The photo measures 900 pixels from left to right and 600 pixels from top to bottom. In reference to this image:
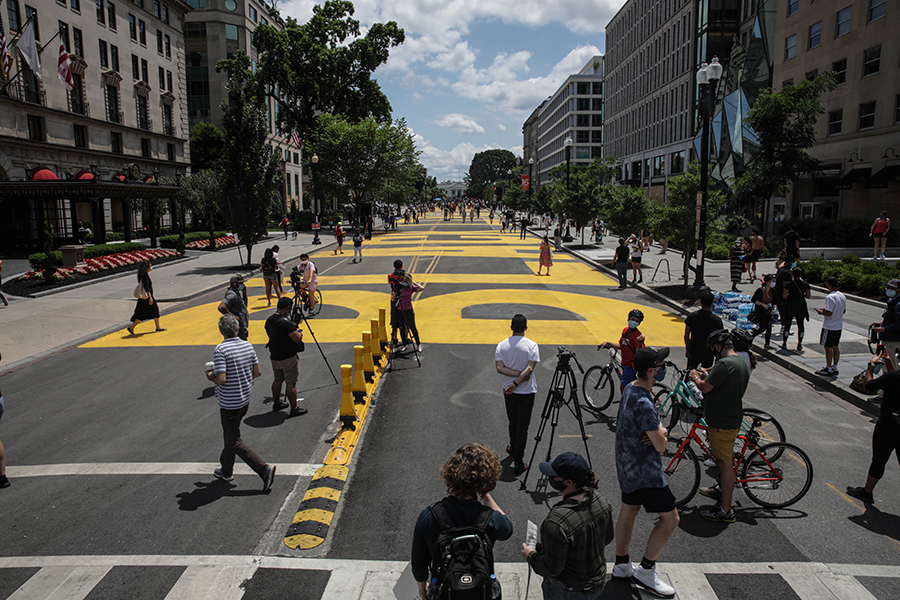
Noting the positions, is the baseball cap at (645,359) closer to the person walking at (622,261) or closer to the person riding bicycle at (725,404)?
the person riding bicycle at (725,404)

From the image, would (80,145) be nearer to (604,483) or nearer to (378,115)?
(378,115)

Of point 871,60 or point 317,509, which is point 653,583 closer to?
point 317,509

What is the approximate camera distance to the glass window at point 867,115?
32812mm

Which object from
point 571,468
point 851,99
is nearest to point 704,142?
point 571,468

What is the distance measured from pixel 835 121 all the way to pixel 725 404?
38.8 meters

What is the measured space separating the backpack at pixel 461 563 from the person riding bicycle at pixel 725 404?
3319 millimetres

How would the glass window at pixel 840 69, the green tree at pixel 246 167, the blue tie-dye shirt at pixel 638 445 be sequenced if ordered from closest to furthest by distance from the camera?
the blue tie-dye shirt at pixel 638 445 < the green tree at pixel 246 167 < the glass window at pixel 840 69

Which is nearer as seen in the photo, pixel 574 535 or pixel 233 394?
pixel 574 535

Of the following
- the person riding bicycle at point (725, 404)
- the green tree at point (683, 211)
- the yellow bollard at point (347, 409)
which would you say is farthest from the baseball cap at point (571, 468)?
the green tree at point (683, 211)

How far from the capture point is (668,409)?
794 centimetres

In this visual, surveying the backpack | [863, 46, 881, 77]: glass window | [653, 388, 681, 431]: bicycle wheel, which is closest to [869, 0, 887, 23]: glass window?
[863, 46, 881, 77]: glass window

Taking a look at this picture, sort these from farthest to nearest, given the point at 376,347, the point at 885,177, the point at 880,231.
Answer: the point at 885,177, the point at 880,231, the point at 376,347

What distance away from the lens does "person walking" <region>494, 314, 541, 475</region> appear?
22.1ft

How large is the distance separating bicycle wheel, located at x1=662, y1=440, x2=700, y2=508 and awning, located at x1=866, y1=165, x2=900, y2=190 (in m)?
32.4
